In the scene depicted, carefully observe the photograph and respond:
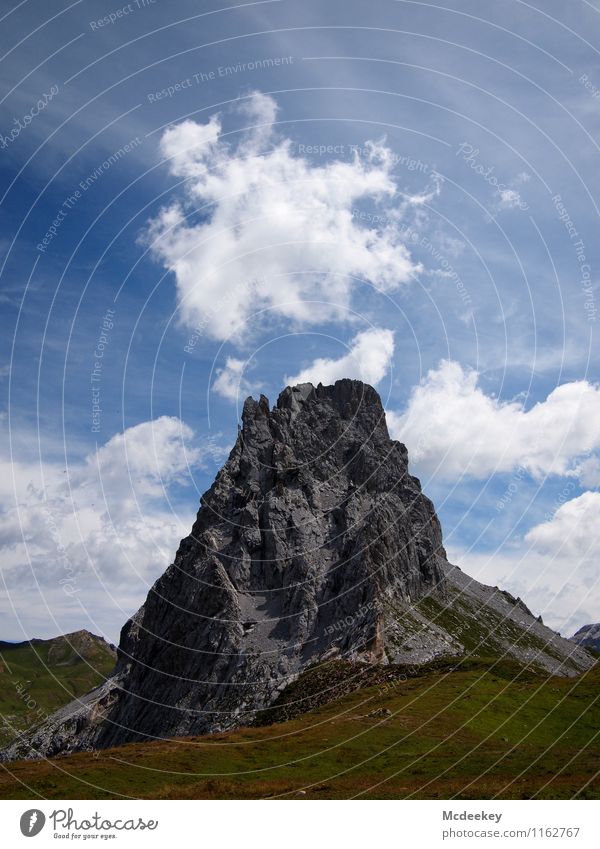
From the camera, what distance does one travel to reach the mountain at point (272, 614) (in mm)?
133000

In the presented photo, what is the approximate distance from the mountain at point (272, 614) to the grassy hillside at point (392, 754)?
108ft

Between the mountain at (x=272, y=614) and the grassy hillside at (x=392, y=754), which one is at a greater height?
the mountain at (x=272, y=614)

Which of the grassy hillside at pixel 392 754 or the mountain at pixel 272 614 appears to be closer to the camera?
the grassy hillside at pixel 392 754

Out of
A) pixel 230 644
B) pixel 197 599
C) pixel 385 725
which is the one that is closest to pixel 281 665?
pixel 230 644

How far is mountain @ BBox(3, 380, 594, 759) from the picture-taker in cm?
13300

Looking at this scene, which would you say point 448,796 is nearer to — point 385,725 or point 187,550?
point 385,725

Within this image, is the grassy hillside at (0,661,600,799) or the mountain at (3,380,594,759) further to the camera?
the mountain at (3,380,594,759)

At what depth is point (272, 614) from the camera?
158625 millimetres

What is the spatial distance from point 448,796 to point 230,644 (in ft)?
369

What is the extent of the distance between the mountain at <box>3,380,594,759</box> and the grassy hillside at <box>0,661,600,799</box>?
1291 inches

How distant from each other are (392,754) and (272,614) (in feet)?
327

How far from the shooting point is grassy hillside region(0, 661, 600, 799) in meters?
46.9

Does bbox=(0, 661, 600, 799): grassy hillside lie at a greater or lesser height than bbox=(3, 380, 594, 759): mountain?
lesser

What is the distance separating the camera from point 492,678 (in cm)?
9512
